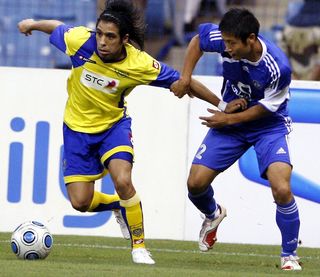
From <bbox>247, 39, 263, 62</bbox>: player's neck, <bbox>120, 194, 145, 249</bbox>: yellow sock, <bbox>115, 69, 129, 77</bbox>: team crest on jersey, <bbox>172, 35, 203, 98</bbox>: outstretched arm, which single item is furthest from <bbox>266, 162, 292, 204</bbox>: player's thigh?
<bbox>115, 69, 129, 77</bbox>: team crest on jersey

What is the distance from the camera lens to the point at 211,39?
337 inches

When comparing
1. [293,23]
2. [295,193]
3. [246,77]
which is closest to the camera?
[246,77]

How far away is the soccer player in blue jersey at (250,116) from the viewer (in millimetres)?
8203

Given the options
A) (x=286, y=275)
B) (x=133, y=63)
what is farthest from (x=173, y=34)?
(x=286, y=275)

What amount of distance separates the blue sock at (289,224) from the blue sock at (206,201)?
2.89ft

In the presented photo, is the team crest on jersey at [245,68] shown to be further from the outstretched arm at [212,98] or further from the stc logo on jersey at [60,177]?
the stc logo on jersey at [60,177]

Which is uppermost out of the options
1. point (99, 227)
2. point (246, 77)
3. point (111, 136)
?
point (246, 77)

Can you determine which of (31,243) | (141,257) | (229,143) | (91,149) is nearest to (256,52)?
(229,143)

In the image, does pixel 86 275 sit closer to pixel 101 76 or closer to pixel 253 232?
pixel 101 76

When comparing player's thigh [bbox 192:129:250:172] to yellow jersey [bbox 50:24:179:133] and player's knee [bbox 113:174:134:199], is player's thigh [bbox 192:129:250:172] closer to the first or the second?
yellow jersey [bbox 50:24:179:133]

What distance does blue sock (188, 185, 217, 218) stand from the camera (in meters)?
9.05

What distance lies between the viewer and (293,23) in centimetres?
1474

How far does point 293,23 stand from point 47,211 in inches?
204

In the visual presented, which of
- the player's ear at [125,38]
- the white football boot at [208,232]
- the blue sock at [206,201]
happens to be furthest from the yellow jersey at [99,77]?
the white football boot at [208,232]
